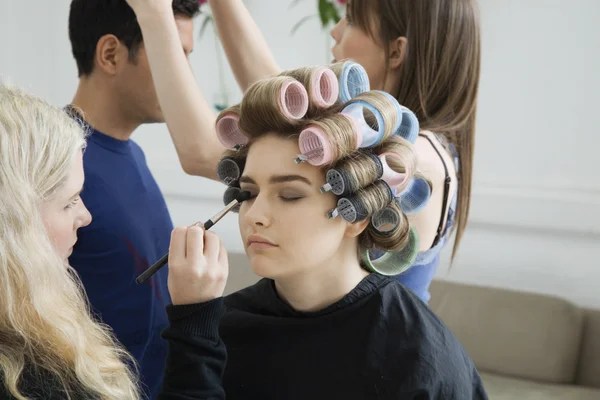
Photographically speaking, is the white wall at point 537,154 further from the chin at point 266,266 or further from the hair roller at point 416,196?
the chin at point 266,266

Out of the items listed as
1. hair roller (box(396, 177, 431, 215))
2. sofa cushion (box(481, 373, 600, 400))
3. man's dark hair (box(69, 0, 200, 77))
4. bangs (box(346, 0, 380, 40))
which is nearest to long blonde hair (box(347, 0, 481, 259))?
bangs (box(346, 0, 380, 40))

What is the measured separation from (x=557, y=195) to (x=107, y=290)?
5.10ft

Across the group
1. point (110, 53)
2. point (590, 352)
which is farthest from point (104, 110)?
point (590, 352)

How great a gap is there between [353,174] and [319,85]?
0.12 m

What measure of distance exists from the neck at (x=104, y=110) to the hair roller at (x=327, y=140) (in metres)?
0.58

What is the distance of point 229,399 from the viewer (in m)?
1.00

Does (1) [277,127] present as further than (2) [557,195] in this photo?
No

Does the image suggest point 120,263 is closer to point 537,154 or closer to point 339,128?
point 339,128

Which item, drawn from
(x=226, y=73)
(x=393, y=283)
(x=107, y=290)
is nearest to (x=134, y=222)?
(x=107, y=290)

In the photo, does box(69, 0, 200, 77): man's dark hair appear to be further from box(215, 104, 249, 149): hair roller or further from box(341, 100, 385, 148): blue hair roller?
box(341, 100, 385, 148): blue hair roller

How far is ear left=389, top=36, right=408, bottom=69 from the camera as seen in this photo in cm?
119

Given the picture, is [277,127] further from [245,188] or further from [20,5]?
[20,5]

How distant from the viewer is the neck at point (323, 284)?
38.6 inches

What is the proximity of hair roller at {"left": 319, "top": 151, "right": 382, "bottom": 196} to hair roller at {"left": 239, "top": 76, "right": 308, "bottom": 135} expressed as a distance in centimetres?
8
